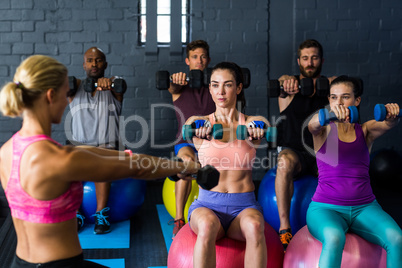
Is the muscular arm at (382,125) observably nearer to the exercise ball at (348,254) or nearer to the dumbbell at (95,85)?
the exercise ball at (348,254)

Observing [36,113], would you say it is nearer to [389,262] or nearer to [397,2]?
[389,262]

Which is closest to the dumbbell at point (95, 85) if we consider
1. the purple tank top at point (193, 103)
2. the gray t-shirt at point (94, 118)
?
the gray t-shirt at point (94, 118)

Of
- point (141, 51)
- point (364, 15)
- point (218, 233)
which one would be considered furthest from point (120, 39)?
point (218, 233)

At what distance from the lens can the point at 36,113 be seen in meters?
1.47

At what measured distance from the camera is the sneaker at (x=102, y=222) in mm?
3377

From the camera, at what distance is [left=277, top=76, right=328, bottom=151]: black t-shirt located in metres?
3.25

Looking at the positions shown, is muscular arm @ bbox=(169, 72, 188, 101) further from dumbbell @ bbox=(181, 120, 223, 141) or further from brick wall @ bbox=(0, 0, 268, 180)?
dumbbell @ bbox=(181, 120, 223, 141)

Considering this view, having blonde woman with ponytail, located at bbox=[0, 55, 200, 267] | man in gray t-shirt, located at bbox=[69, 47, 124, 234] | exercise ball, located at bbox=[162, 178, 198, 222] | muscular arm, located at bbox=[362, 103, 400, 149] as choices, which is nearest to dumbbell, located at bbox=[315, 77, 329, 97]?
muscular arm, located at bbox=[362, 103, 400, 149]

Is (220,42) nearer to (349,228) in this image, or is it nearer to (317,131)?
(317,131)

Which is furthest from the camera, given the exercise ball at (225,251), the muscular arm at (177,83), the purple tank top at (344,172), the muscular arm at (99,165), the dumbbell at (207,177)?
the muscular arm at (177,83)

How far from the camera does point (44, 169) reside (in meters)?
1.39

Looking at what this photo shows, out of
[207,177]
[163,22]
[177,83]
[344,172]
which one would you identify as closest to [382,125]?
[344,172]

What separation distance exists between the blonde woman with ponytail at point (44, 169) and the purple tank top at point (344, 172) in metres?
1.15

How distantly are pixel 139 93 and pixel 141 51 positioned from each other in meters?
0.42
